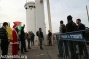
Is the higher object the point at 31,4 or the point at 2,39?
the point at 31,4

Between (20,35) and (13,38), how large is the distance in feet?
10.1

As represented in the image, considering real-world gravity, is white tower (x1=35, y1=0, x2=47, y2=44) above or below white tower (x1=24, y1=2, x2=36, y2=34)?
below

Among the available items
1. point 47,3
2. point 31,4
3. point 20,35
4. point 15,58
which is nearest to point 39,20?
point 47,3

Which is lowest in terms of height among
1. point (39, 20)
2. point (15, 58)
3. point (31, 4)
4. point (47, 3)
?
point (15, 58)

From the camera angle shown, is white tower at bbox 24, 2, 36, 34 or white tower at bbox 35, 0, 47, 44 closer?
white tower at bbox 35, 0, 47, 44

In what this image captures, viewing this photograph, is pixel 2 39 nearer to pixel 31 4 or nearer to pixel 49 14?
pixel 49 14

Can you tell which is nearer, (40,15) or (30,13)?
(40,15)

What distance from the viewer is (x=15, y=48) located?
31.1 ft

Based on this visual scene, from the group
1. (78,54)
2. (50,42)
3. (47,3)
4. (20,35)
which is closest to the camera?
(78,54)

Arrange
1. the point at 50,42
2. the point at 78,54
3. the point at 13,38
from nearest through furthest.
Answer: the point at 78,54, the point at 13,38, the point at 50,42

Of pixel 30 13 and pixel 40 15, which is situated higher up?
pixel 30 13

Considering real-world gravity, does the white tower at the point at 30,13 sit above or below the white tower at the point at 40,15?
above

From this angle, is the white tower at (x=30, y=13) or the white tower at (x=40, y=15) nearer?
the white tower at (x=40, y=15)

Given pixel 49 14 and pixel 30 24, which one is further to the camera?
pixel 30 24
